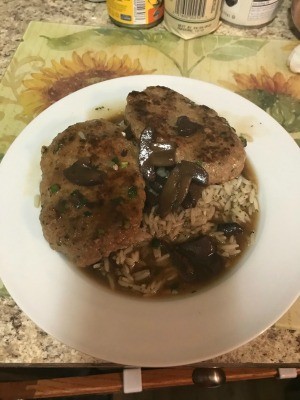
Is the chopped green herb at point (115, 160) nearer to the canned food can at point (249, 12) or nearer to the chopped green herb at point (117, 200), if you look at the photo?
the chopped green herb at point (117, 200)

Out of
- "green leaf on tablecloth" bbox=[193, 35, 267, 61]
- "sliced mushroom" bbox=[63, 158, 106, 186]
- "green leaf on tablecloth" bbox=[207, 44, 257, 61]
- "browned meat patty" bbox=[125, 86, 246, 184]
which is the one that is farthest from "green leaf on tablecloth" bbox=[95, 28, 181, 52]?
"sliced mushroom" bbox=[63, 158, 106, 186]

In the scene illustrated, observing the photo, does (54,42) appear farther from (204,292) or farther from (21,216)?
(204,292)

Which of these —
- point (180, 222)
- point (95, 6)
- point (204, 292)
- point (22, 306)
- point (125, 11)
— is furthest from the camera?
point (95, 6)

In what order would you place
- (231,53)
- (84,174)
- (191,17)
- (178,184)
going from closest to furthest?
(84,174)
(178,184)
(191,17)
(231,53)

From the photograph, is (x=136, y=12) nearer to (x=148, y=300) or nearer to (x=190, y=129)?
(x=190, y=129)

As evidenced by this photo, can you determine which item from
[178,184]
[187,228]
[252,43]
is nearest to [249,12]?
[252,43]

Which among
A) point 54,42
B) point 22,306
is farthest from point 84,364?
point 54,42
